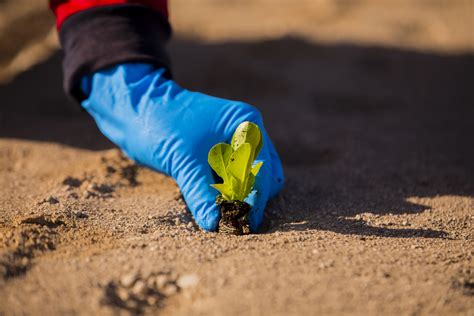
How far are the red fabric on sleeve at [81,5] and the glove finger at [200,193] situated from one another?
749 millimetres

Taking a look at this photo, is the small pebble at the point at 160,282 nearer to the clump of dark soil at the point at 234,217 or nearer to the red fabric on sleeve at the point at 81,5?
the clump of dark soil at the point at 234,217

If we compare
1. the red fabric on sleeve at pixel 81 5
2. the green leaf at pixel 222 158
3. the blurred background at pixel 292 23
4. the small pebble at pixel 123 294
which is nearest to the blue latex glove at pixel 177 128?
the green leaf at pixel 222 158

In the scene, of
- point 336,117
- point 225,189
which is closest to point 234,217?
point 225,189

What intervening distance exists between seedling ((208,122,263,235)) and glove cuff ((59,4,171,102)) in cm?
62

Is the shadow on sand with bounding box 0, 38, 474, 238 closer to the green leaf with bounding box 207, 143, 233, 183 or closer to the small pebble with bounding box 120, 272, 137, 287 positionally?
the green leaf with bounding box 207, 143, 233, 183

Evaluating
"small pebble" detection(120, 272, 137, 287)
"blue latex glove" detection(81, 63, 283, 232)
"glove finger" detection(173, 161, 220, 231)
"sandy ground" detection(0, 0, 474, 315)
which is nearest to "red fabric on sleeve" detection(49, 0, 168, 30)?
"blue latex glove" detection(81, 63, 283, 232)

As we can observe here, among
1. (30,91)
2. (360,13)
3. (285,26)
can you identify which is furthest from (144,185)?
(360,13)

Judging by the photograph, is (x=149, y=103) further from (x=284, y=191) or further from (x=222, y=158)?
(x=284, y=191)

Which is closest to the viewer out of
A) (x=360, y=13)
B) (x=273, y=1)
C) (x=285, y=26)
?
(x=285, y=26)

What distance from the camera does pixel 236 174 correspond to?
1.51 meters

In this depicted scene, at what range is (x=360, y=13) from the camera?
176 inches

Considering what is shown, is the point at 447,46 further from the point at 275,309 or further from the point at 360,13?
the point at 275,309

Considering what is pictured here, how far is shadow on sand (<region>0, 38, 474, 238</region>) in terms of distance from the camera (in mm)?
1882

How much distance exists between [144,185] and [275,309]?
899 millimetres
